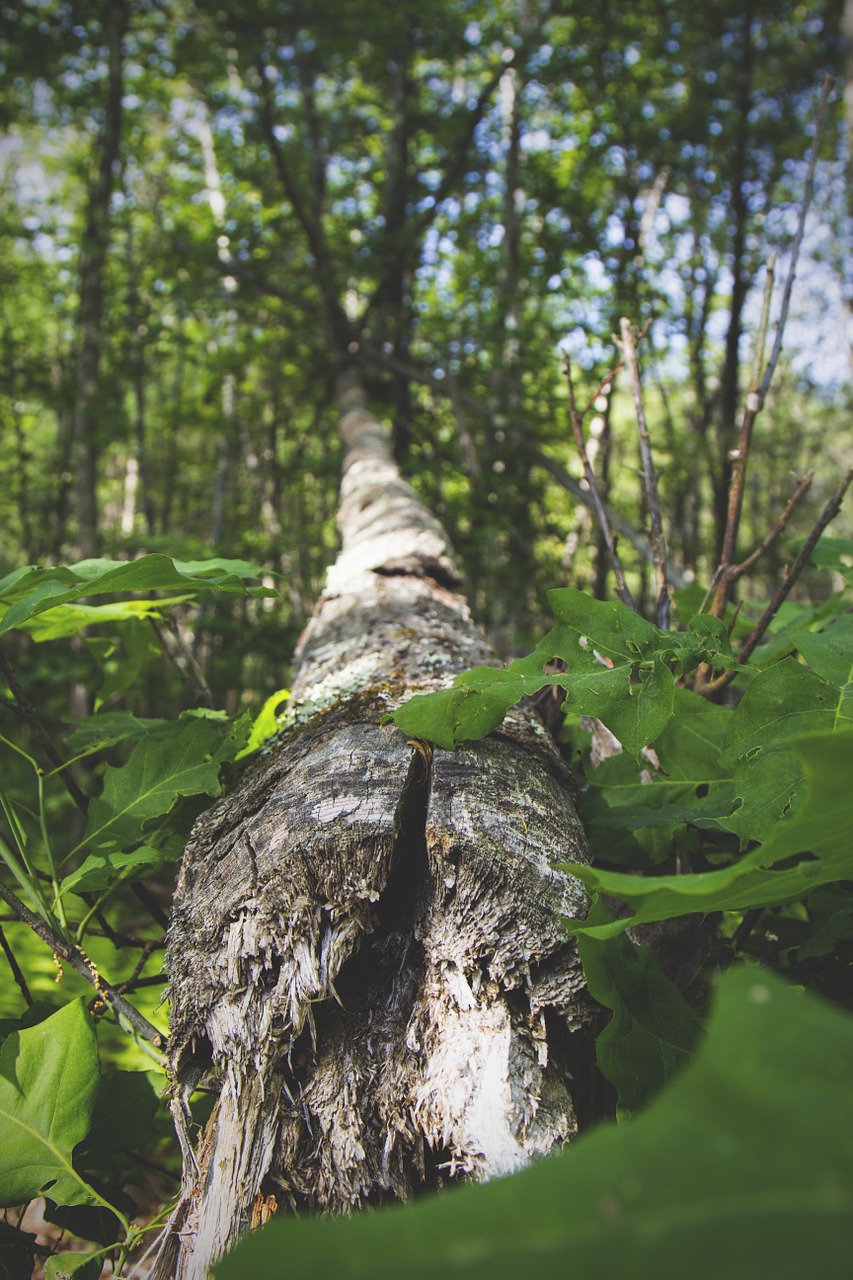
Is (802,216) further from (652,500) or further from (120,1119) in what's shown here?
(120,1119)

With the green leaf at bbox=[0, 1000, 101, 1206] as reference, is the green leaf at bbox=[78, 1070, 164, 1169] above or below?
below

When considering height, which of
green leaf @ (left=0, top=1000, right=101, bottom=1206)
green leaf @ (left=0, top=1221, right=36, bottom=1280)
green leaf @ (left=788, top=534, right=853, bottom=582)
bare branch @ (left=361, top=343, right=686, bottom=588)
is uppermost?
bare branch @ (left=361, top=343, right=686, bottom=588)

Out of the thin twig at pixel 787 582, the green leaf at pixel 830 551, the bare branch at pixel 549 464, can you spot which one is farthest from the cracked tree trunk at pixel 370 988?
the bare branch at pixel 549 464

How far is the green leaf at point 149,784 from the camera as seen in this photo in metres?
1.17

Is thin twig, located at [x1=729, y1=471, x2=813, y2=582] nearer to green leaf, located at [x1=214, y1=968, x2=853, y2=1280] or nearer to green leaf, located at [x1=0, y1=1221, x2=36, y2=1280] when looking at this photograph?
green leaf, located at [x1=214, y1=968, x2=853, y2=1280]

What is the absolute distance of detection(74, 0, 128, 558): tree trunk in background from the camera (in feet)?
19.3

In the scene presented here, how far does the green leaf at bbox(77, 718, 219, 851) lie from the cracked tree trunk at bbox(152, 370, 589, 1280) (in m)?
0.09

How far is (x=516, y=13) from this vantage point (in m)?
7.99

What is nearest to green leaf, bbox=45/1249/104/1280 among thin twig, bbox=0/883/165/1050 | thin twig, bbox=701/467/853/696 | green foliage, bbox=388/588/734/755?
thin twig, bbox=0/883/165/1050

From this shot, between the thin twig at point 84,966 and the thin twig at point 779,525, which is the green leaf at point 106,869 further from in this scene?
the thin twig at point 779,525

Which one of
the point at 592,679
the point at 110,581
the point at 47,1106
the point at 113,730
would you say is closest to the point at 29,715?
the point at 113,730

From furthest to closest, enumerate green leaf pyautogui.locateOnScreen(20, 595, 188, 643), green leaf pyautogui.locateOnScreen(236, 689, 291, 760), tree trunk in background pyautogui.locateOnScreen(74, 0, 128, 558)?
tree trunk in background pyautogui.locateOnScreen(74, 0, 128, 558) < green leaf pyautogui.locateOnScreen(20, 595, 188, 643) < green leaf pyautogui.locateOnScreen(236, 689, 291, 760)

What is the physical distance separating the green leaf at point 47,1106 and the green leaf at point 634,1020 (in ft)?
2.18

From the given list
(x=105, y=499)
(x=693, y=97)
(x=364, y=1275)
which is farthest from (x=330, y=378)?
(x=105, y=499)
